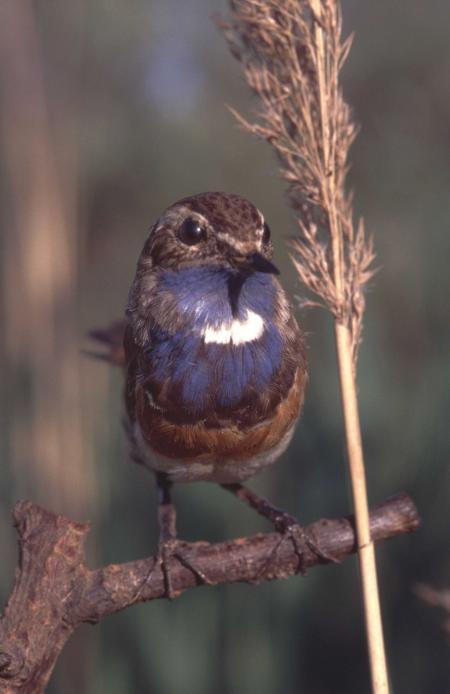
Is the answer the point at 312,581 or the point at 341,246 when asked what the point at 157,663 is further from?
the point at 341,246

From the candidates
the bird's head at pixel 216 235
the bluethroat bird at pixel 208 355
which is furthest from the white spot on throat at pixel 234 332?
the bird's head at pixel 216 235

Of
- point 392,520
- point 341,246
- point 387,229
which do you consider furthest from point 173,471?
point 387,229

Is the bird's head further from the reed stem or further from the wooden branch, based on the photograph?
the wooden branch

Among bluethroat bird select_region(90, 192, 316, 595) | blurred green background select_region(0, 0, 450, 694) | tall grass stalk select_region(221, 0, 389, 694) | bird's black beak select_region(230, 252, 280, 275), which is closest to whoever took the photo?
tall grass stalk select_region(221, 0, 389, 694)

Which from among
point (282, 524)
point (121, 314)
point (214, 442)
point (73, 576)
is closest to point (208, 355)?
point (214, 442)

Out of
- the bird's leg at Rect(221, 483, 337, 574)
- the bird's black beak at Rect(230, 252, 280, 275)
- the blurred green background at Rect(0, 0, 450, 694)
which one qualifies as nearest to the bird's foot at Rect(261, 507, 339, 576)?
the bird's leg at Rect(221, 483, 337, 574)

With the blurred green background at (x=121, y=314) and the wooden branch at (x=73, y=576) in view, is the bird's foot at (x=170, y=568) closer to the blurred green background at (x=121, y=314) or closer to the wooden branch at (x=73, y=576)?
the wooden branch at (x=73, y=576)
